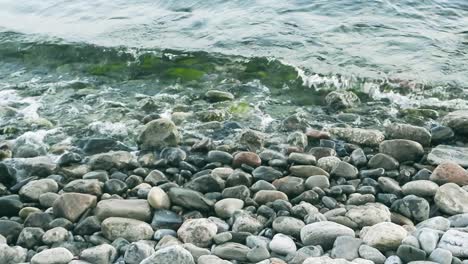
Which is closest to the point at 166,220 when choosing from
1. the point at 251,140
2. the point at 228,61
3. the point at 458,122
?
the point at 251,140

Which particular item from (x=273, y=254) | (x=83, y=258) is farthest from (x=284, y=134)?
(x=83, y=258)

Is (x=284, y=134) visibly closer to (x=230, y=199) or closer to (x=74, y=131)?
(x=230, y=199)

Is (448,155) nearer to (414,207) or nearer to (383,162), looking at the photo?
(383,162)

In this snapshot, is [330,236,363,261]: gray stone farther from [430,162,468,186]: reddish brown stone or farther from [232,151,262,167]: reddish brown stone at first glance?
[232,151,262,167]: reddish brown stone

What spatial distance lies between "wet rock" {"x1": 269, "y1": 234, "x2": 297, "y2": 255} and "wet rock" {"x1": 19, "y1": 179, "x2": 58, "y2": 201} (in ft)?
7.34

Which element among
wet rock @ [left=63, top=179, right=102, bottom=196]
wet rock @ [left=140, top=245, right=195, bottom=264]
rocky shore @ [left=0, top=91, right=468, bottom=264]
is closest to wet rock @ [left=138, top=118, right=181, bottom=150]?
rocky shore @ [left=0, top=91, right=468, bottom=264]

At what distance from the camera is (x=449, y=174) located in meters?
A: 5.19

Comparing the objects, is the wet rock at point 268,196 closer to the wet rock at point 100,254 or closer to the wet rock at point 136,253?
the wet rock at point 136,253

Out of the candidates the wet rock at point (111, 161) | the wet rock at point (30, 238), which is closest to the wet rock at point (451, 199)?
the wet rock at point (111, 161)

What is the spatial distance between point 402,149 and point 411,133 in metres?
0.50

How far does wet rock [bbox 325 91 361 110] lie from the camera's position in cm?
736

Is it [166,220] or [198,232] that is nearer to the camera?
[198,232]

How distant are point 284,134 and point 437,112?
6.48ft

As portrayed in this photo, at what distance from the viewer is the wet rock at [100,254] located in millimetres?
4051
